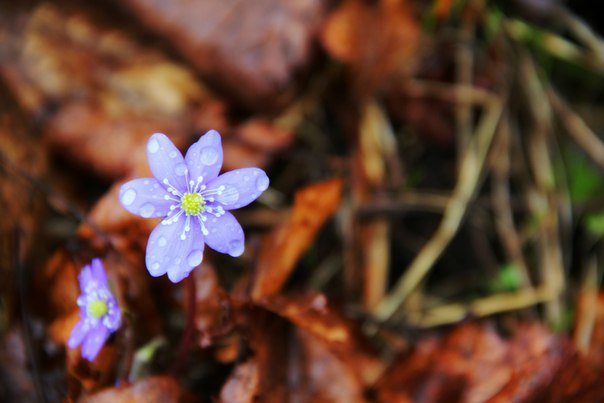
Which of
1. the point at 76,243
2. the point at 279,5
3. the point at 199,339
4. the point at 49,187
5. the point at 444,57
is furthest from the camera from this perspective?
the point at 444,57

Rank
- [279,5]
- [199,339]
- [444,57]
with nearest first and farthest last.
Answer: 1. [199,339]
2. [279,5]
3. [444,57]

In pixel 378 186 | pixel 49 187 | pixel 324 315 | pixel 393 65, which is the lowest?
pixel 324 315

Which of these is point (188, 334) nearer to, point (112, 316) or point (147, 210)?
point (112, 316)

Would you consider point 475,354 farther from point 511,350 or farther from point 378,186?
point 378,186

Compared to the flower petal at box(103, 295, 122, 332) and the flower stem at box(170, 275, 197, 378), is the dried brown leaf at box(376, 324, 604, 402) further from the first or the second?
the flower petal at box(103, 295, 122, 332)

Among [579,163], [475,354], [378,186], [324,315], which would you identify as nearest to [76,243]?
[324,315]

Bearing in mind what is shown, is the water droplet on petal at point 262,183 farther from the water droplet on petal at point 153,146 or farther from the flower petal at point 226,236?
the water droplet on petal at point 153,146

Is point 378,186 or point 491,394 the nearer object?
point 491,394

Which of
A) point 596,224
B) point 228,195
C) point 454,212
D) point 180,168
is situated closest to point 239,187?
point 228,195
